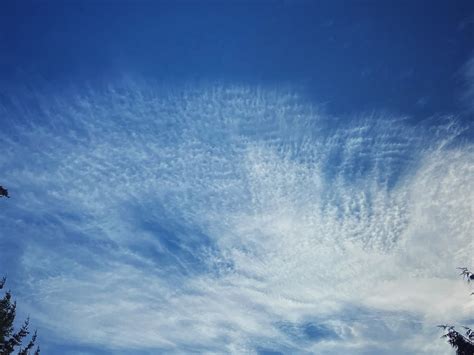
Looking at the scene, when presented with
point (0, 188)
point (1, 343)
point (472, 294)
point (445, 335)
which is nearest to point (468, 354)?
point (445, 335)

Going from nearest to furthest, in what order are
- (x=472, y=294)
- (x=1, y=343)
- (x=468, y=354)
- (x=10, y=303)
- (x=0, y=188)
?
(x=0, y=188) → (x=468, y=354) → (x=472, y=294) → (x=1, y=343) → (x=10, y=303)

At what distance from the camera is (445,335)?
47.6 feet

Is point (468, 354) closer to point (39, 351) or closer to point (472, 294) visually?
point (472, 294)

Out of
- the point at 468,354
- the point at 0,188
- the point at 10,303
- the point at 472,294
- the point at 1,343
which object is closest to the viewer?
the point at 0,188

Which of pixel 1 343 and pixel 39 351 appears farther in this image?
pixel 39 351

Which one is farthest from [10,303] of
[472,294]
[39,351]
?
[472,294]

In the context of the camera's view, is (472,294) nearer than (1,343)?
Yes

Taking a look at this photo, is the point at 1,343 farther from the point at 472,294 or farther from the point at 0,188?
the point at 472,294

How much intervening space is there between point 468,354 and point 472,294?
2.67m

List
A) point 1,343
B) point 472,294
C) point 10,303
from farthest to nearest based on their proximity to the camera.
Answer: point 10,303 < point 1,343 < point 472,294

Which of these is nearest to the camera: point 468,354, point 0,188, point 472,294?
point 0,188

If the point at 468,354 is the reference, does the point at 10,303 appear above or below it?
above

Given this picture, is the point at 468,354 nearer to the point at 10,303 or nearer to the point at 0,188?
the point at 0,188

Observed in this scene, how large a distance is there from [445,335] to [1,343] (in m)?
26.9
